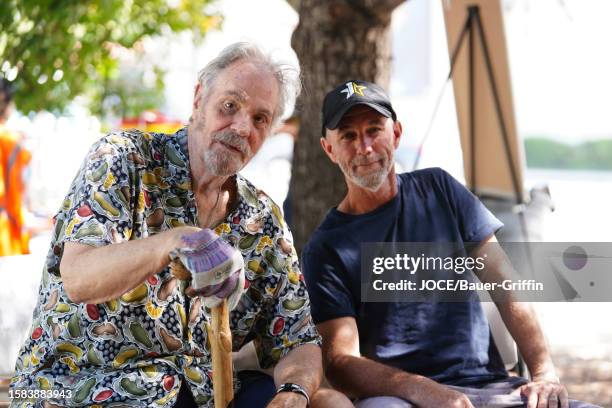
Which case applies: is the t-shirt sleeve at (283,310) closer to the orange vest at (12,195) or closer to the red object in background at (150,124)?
the orange vest at (12,195)

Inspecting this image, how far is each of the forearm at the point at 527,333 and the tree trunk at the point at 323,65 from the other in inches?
53.8

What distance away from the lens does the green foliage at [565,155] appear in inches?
920

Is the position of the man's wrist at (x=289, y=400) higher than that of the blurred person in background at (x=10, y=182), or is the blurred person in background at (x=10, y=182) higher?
the blurred person in background at (x=10, y=182)

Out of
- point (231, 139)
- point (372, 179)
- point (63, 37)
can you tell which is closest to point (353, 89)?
point (372, 179)

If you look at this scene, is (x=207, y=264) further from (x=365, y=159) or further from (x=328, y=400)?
(x=365, y=159)

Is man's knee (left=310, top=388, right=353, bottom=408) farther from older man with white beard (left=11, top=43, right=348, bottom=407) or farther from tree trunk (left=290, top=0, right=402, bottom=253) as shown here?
tree trunk (left=290, top=0, right=402, bottom=253)

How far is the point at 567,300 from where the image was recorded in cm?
322

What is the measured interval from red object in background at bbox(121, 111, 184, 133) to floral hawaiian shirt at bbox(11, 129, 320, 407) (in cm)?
686

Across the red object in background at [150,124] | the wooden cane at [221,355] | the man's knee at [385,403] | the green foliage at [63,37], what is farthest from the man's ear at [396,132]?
the red object in background at [150,124]

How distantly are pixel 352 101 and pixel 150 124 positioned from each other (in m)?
7.24

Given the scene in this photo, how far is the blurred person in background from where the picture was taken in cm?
521

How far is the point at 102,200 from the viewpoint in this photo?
2.14 metres

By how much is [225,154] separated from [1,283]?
127 centimetres

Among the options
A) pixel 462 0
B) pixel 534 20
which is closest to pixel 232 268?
pixel 462 0
